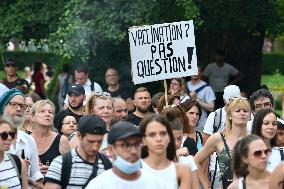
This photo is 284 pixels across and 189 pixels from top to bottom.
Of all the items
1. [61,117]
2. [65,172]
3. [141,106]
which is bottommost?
[65,172]

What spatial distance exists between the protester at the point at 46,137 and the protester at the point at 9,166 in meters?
1.86

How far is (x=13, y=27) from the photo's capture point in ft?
64.6

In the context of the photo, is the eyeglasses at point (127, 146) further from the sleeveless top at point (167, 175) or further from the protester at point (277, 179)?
the protester at point (277, 179)

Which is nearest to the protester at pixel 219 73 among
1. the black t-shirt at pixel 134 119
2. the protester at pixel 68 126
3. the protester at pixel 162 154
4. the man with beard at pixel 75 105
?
the man with beard at pixel 75 105

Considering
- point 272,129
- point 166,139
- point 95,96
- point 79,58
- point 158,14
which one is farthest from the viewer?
point 79,58

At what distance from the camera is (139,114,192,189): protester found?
934 centimetres

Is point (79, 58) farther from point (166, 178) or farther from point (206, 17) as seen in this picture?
point (166, 178)

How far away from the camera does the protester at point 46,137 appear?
1207 cm

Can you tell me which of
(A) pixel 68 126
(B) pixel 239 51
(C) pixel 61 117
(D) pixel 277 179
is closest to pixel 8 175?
(D) pixel 277 179

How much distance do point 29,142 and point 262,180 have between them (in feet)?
8.26

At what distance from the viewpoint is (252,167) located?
9750 mm

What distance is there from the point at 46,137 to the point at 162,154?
3.09 m

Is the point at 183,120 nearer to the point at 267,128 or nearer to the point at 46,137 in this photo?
the point at 267,128

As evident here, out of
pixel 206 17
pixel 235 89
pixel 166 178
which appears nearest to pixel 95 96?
pixel 235 89
